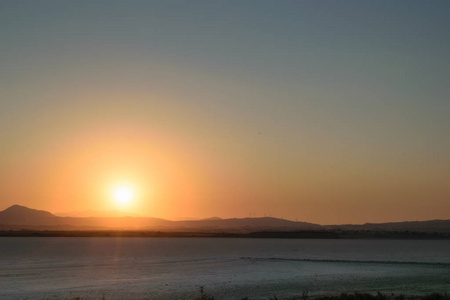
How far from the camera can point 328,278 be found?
1939 inches

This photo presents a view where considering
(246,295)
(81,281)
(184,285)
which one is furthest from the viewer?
(81,281)

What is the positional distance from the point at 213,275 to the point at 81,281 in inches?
558

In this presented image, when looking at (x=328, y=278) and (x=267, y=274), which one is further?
(x=267, y=274)

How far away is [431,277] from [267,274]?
1735cm

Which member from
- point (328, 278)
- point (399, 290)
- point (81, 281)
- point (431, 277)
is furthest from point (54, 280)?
point (431, 277)

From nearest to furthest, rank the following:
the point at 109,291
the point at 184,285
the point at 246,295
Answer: the point at 246,295, the point at 109,291, the point at 184,285

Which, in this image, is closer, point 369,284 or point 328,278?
point 369,284

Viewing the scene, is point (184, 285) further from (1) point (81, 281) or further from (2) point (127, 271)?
(2) point (127, 271)

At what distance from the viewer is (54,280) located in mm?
48031

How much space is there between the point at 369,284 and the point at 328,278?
6.70 meters

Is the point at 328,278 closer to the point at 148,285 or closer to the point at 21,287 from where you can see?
the point at 148,285

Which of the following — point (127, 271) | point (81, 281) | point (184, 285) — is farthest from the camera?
point (127, 271)

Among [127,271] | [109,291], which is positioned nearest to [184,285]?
[109,291]

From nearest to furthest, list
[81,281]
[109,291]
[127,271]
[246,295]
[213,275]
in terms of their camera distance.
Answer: [246,295] < [109,291] < [81,281] < [213,275] < [127,271]
